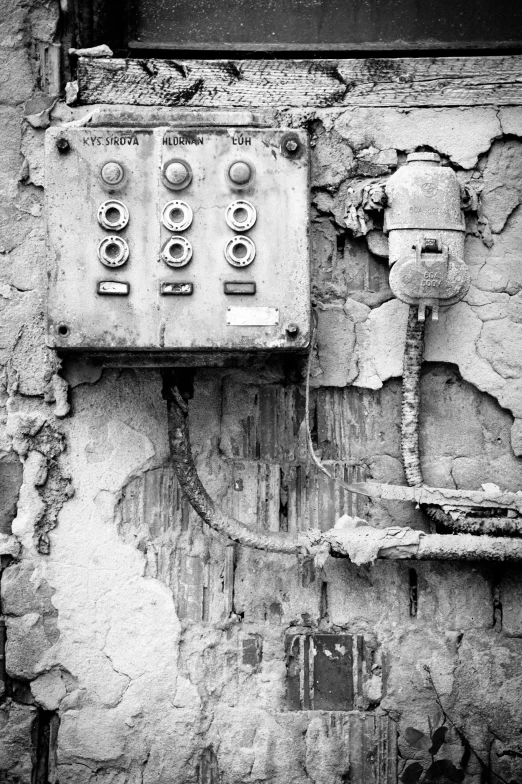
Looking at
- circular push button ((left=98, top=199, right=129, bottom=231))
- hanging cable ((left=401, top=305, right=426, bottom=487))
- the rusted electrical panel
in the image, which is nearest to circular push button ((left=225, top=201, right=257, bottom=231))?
circular push button ((left=98, top=199, right=129, bottom=231))

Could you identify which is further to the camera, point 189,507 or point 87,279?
point 189,507

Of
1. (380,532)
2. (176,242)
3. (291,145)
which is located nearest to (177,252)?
(176,242)

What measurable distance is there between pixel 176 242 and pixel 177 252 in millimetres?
21

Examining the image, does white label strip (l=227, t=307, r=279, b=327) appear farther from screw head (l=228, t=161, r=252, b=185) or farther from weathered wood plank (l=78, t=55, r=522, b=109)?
weathered wood plank (l=78, t=55, r=522, b=109)

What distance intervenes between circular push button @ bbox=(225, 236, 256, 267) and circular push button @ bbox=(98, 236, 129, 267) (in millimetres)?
214

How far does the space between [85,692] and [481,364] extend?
3.97ft

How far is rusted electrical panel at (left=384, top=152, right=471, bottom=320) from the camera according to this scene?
1.75 metres

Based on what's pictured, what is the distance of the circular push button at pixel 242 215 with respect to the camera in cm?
170

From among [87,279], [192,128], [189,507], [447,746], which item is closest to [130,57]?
[192,128]

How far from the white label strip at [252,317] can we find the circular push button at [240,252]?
0.10 metres

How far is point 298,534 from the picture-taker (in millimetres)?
1896

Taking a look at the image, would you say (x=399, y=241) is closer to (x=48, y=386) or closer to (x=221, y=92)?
(x=221, y=92)

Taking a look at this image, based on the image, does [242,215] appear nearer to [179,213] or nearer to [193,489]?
[179,213]

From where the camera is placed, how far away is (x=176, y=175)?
1693 mm
